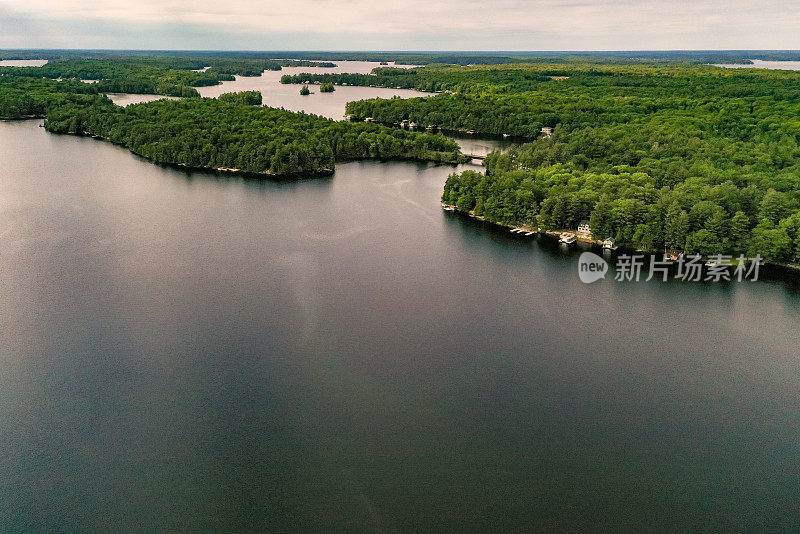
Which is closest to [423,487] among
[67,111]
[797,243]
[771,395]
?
[771,395]

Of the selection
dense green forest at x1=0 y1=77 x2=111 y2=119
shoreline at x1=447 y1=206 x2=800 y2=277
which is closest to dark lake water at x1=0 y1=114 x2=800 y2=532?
shoreline at x1=447 y1=206 x2=800 y2=277

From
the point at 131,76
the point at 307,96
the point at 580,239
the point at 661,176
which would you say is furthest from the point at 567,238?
the point at 131,76

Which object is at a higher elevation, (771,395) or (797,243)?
(797,243)

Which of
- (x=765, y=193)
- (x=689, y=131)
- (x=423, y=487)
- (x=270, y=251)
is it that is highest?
(x=689, y=131)

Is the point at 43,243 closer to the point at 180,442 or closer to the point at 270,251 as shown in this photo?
the point at 270,251
